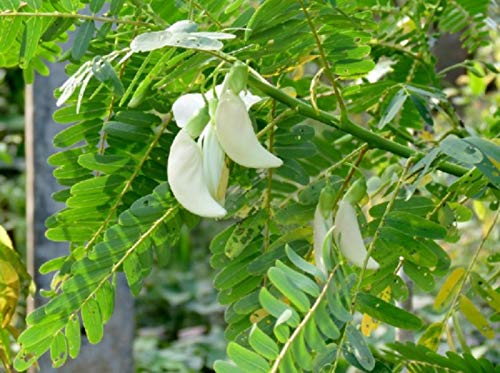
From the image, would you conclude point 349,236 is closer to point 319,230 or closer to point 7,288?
point 319,230

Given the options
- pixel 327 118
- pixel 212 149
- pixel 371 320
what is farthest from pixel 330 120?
pixel 371 320

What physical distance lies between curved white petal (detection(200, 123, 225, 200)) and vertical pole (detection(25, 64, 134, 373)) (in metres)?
0.78

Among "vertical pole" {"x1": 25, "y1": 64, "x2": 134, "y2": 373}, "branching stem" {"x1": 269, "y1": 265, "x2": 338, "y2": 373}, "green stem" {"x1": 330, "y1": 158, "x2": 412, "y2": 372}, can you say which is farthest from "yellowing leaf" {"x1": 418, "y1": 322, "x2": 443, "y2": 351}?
"vertical pole" {"x1": 25, "y1": 64, "x2": 134, "y2": 373}

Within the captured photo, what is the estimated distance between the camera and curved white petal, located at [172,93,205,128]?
23.7 inches

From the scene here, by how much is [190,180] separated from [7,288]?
0.95 feet

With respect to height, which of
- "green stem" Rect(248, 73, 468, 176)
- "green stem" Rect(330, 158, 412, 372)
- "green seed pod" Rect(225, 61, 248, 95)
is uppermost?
"green seed pod" Rect(225, 61, 248, 95)

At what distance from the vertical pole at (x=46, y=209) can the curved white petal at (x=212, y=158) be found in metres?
0.78

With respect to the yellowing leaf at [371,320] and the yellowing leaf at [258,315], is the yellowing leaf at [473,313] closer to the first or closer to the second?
the yellowing leaf at [371,320]

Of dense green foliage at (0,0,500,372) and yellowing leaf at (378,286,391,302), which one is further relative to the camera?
yellowing leaf at (378,286,391,302)

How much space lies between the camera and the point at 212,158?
1.82 ft

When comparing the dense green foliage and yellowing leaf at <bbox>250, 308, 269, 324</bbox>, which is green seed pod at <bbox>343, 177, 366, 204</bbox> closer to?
the dense green foliage

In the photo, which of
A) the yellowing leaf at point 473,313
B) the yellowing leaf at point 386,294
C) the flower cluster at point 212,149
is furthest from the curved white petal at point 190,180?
the yellowing leaf at point 473,313

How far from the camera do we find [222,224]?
365cm

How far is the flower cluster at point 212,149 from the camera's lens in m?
0.55
